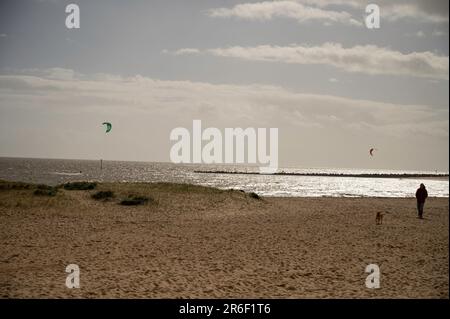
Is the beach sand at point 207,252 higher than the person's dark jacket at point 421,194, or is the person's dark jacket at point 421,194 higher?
the person's dark jacket at point 421,194

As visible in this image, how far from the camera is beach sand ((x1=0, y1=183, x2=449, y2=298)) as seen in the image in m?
9.12

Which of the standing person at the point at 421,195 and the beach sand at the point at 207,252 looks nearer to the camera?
the beach sand at the point at 207,252

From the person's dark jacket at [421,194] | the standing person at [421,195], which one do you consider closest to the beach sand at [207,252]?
the standing person at [421,195]

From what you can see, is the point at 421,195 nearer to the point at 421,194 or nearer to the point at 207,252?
the point at 421,194

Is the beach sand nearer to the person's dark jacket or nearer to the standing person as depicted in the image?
the standing person

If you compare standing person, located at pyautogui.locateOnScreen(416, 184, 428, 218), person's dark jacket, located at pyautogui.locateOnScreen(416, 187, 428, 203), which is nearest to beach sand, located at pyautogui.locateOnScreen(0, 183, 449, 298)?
standing person, located at pyautogui.locateOnScreen(416, 184, 428, 218)

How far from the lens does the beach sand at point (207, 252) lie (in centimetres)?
912

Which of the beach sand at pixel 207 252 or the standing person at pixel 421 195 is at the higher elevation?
the standing person at pixel 421 195

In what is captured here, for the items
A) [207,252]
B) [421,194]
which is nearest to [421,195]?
[421,194]

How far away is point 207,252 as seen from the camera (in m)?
12.9

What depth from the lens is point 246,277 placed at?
33.2 ft

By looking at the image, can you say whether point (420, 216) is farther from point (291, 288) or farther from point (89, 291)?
point (89, 291)

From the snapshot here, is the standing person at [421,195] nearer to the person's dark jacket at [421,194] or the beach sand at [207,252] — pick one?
the person's dark jacket at [421,194]
